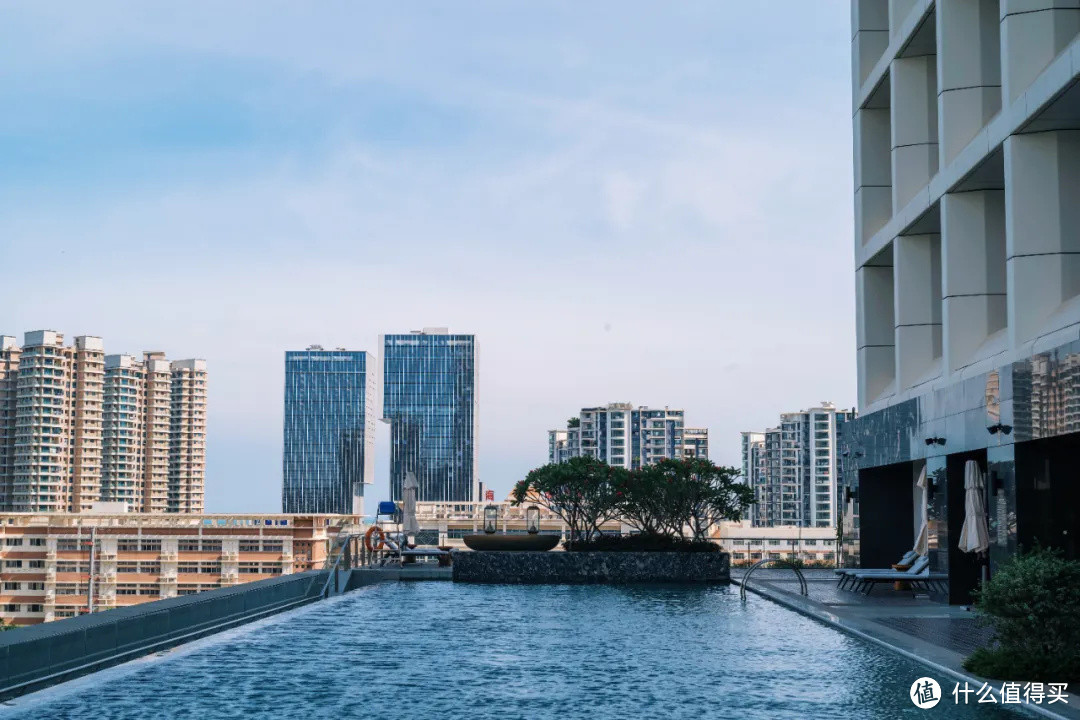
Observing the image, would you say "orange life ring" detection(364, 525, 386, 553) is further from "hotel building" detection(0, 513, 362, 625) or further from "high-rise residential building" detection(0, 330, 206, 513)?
"high-rise residential building" detection(0, 330, 206, 513)

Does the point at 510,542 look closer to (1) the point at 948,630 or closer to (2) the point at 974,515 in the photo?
(2) the point at 974,515

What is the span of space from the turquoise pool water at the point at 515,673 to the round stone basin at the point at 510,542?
9632 millimetres

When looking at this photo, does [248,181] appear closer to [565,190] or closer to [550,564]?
[565,190]

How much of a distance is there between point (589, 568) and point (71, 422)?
166534 mm

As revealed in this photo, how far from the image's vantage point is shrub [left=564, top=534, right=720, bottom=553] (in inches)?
1099

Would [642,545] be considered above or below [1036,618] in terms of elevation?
below

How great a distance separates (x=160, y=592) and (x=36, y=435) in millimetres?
54292

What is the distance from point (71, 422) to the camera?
17750cm

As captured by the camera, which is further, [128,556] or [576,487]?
[128,556]

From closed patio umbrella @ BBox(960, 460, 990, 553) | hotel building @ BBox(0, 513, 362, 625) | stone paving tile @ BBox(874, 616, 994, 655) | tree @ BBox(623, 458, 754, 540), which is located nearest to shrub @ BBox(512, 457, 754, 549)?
tree @ BBox(623, 458, 754, 540)

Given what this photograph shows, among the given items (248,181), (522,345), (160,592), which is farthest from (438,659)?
(160,592)

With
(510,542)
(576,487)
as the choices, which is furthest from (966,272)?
(576,487)

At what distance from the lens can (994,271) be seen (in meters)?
20.4

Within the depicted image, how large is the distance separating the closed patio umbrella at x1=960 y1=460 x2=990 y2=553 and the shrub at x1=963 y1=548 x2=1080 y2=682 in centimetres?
808
